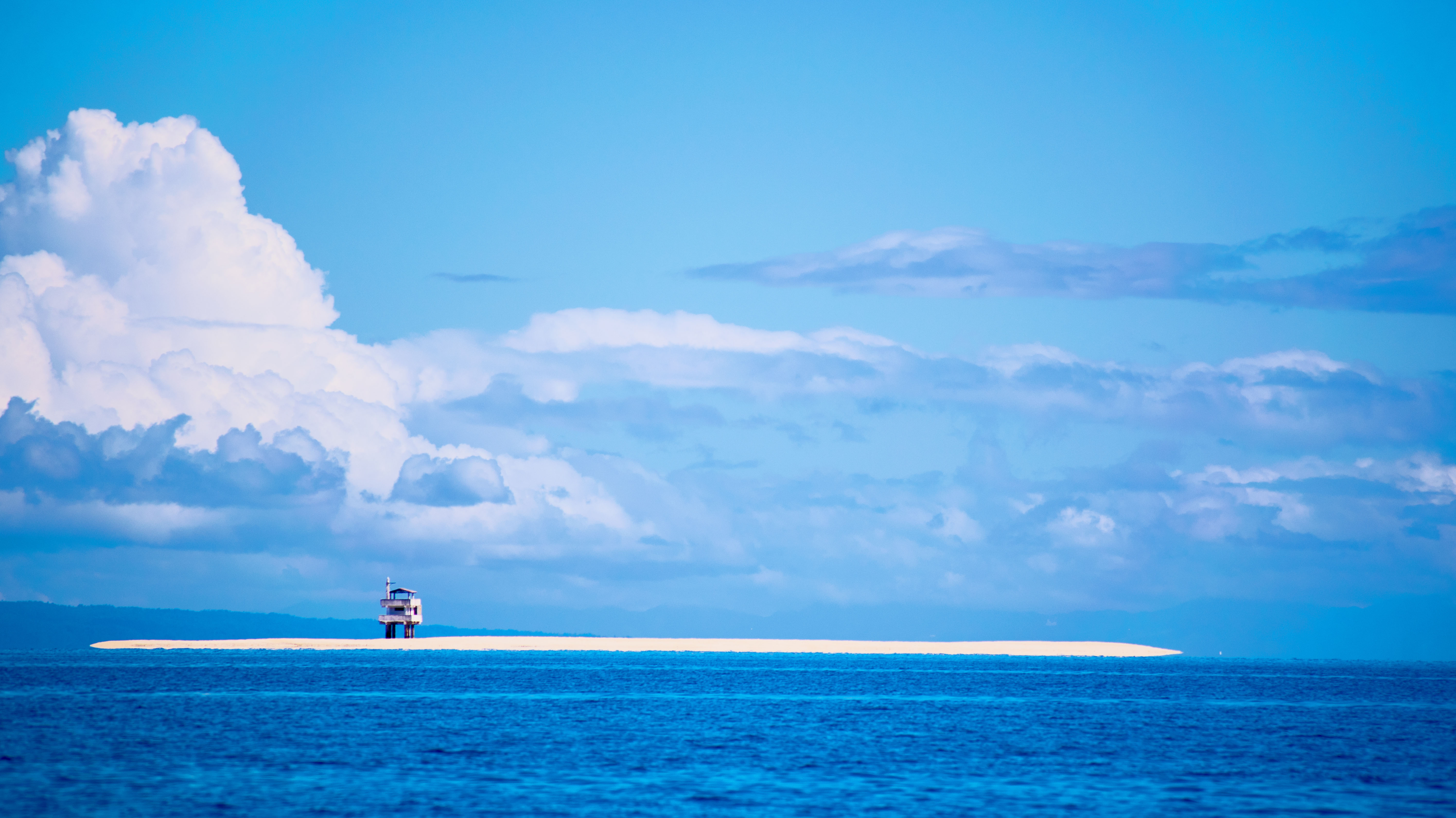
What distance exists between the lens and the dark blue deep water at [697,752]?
4734 cm

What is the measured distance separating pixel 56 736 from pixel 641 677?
8793 centimetres

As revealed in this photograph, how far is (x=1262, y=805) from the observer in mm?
47656

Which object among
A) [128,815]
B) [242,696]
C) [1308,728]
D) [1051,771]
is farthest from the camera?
[242,696]

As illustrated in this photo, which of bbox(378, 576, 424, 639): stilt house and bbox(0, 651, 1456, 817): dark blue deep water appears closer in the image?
bbox(0, 651, 1456, 817): dark blue deep water

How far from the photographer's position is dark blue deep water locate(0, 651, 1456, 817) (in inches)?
1864

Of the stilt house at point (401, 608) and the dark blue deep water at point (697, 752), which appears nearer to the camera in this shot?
the dark blue deep water at point (697, 752)

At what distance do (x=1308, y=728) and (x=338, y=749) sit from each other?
5863 cm

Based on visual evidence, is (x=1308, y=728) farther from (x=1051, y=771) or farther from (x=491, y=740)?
(x=491, y=740)

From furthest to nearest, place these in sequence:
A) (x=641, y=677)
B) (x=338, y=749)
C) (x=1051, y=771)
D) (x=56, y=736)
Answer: (x=641, y=677)
(x=56, y=736)
(x=338, y=749)
(x=1051, y=771)

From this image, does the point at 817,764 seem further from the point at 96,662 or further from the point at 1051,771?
the point at 96,662

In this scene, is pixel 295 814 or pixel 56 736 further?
pixel 56 736

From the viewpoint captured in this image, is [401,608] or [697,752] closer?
[697,752]

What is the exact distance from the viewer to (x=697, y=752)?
63.2 meters


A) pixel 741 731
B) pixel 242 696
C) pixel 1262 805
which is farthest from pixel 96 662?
pixel 1262 805
